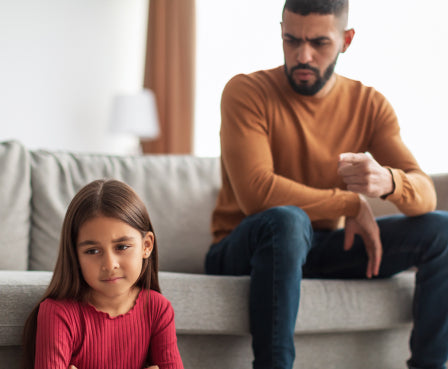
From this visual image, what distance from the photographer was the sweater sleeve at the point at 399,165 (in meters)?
1.28

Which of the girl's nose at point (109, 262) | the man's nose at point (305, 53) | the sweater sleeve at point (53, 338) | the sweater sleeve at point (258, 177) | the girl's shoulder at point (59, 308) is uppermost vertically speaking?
the man's nose at point (305, 53)

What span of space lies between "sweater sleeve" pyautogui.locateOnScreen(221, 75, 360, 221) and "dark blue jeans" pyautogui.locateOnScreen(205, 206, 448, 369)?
2.4 inches

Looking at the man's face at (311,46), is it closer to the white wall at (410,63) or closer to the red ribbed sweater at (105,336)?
the red ribbed sweater at (105,336)

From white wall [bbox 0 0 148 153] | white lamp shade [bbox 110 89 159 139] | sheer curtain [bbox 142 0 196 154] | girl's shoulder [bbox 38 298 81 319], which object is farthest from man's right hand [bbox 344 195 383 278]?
white wall [bbox 0 0 148 153]

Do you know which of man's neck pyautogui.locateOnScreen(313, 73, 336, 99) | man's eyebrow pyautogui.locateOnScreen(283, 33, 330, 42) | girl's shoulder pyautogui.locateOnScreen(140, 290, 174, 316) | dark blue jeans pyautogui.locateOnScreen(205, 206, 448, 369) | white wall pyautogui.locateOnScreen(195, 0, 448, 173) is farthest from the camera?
white wall pyautogui.locateOnScreen(195, 0, 448, 173)

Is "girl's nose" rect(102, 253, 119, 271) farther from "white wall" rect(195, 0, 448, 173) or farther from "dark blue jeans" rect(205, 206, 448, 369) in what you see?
"white wall" rect(195, 0, 448, 173)

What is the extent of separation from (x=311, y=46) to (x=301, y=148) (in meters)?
0.27

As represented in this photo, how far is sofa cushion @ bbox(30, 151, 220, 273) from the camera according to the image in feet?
5.38

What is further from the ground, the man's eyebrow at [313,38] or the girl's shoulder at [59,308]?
the man's eyebrow at [313,38]

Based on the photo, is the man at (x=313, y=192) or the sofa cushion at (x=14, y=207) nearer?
the man at (x=313, y=192)

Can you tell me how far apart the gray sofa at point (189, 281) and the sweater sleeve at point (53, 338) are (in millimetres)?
158

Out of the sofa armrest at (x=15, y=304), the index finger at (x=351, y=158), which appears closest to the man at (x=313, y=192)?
the index finger at (x=351, y=158)

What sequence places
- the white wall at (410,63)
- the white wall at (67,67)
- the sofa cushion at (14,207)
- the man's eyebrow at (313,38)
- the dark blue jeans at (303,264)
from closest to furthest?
the dark blue jeans at (303,264) → the man's eyebrow at (313,38) → the sofa cushion at (14,207) → the white wall at (410,63) → the white wall at (67,67)

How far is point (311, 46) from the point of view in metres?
1.24
